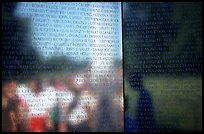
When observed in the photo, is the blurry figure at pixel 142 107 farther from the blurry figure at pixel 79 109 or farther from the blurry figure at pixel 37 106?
the blurry figure at pixel 37 106

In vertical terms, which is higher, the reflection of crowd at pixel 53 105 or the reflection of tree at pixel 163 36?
the reflection of tree at pixel 163 36

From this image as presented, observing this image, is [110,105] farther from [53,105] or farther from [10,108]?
[10,108]

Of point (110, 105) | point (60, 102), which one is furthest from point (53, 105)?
point (110, 105)

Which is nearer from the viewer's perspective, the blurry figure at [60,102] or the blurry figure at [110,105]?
the blurry figure at [60,102]

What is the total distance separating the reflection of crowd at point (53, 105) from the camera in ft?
14.9

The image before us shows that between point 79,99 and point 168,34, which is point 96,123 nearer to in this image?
point 79,99

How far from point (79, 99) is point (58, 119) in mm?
343

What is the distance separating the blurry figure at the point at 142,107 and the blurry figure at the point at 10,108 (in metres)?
1.39

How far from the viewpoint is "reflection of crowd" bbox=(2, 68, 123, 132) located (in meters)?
4.54

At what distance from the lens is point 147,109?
4.75m

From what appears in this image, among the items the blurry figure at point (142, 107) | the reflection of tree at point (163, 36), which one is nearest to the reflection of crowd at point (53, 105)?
the blurry figure at point (142, 107)

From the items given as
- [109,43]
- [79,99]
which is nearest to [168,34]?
[109,43]

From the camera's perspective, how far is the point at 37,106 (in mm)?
4590

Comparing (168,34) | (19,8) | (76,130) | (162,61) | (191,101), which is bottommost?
(76,130)
